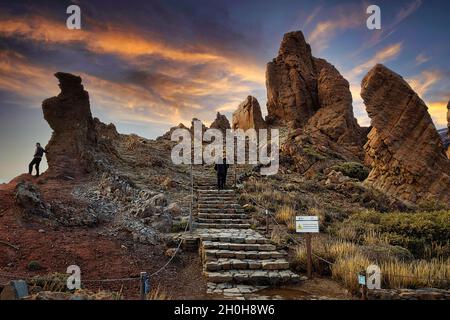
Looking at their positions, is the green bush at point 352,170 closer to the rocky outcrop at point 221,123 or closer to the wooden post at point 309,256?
the wooden post at point 309,256

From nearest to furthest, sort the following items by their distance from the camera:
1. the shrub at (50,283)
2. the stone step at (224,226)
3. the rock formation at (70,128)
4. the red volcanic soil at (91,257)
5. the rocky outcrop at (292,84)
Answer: the shrub at (50,283) → the red volcanic soil at (91,257) → the stone step at (224,226) → the rock formation at (70,128) → the rocky outcrop at (292,84)

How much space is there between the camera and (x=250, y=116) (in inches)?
1934

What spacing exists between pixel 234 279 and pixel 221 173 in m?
11.0

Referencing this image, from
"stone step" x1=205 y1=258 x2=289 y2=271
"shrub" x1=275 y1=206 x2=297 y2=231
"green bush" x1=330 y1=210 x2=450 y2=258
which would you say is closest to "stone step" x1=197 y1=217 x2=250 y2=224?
"shrub" x1=275 y1=206 x2=297 y2=231

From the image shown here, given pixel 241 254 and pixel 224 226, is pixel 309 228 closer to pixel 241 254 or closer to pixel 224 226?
pixel 241 254

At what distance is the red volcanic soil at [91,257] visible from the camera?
7992 millimetres

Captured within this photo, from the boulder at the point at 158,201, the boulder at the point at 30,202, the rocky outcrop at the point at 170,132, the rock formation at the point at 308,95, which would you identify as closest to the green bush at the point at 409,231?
the boulder at the point at 158,201

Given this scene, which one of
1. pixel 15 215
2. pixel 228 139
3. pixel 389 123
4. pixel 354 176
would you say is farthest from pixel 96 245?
pixel 228 139

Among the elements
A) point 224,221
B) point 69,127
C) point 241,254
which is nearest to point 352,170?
point 224,221

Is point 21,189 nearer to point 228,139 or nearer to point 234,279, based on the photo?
point 234,279

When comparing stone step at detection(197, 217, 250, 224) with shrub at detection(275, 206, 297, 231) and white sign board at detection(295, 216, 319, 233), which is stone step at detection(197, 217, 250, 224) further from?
white sign board at detection(295, 216, 319, 233)

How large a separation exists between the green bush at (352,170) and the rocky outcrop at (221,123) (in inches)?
872

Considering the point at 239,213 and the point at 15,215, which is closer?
the point at 15,215
